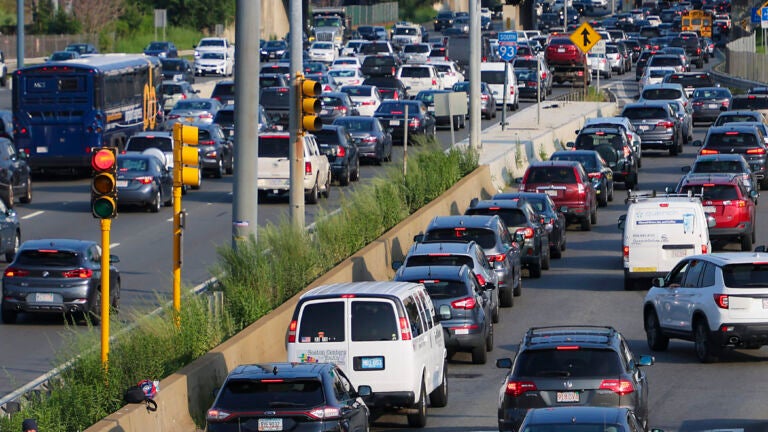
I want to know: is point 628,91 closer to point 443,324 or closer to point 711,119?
point 711,119

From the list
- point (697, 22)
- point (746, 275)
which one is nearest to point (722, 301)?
point (746, 275)

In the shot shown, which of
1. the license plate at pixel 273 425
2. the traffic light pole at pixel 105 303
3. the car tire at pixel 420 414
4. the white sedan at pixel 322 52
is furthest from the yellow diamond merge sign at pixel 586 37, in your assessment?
the license plate at pixel 273 425

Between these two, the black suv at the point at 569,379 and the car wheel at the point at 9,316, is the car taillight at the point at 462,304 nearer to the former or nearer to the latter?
the black suv at the point at 569,379

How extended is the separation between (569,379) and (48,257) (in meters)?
12.8

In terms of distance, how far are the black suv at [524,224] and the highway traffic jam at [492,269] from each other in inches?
2.0

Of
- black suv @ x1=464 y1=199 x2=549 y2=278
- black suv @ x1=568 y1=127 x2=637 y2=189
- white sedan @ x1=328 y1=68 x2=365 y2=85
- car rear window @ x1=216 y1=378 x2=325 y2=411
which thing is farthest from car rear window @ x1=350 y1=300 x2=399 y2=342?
white sedan @ x1=328 y1=68 x2=365 y2=85

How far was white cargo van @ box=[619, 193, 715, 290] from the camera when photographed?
3069cm

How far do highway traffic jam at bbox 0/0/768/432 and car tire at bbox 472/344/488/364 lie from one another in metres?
0.04

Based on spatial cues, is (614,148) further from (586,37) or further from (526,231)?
(526,231)

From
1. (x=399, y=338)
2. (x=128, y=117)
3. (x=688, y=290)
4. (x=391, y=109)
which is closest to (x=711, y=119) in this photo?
(x=391, y=109)

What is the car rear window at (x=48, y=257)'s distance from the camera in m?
27.6

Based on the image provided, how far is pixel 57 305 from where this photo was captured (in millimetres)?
27109

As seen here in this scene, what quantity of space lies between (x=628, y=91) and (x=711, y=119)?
1726 centimetres

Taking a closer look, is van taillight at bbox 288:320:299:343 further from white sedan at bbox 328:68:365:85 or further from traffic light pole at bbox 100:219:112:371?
white sedan at bbox 328:68:365:85
